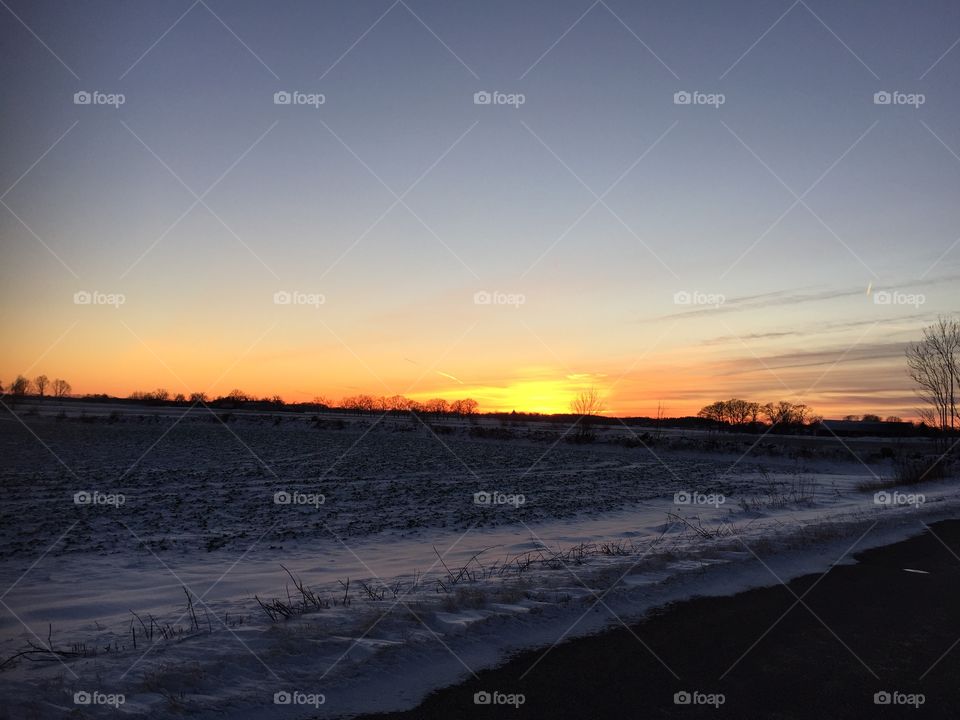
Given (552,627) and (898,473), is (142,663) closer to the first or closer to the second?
(552,627)

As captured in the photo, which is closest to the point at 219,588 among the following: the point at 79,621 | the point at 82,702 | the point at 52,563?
the point at 79,621

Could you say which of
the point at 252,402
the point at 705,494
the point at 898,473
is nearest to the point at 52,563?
the point at 705,494

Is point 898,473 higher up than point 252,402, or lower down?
lower down

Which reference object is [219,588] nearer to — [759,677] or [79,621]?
[79,621]

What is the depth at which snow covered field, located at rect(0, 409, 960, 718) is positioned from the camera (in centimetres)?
576

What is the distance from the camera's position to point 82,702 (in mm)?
5113

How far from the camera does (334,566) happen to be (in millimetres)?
12500

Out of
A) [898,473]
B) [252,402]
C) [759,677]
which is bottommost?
[759,677]

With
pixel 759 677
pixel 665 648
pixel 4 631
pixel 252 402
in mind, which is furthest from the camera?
pixel 252 402

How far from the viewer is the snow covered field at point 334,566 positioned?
18.9 feet

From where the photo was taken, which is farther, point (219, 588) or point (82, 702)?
point (219, 588)

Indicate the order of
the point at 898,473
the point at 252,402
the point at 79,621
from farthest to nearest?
the point at 252,402, the point at 898,473, the point at 79,621

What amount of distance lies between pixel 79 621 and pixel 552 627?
6.54m

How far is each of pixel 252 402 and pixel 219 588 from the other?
521 feet
